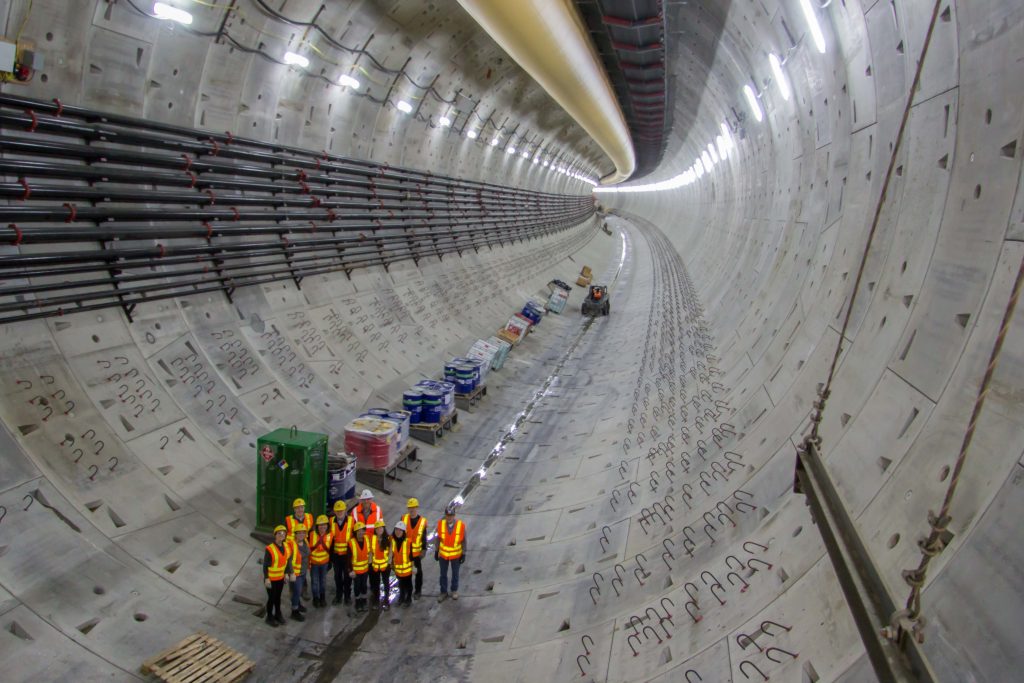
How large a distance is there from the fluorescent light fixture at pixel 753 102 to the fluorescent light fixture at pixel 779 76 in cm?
180

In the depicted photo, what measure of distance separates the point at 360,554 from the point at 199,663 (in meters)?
1.83

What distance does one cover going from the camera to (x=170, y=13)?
812 cm

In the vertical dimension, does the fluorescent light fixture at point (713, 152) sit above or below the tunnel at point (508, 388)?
above

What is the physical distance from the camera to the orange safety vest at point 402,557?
7281mm

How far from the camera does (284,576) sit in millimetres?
6773

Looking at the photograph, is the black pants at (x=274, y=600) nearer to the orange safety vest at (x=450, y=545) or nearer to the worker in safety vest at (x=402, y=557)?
the worker in safety vest at (x=402, y=557)

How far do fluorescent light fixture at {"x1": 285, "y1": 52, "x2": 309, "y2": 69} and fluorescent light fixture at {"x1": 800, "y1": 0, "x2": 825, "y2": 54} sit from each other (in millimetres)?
7213

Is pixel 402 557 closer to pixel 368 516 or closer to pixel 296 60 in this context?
pixel 368 516

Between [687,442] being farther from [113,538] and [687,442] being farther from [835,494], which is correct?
[113,538]

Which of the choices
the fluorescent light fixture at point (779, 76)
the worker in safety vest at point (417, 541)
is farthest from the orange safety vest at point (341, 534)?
the fluorescent light fixture at point (779, 76)

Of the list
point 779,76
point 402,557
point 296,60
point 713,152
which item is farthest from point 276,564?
point 713,152

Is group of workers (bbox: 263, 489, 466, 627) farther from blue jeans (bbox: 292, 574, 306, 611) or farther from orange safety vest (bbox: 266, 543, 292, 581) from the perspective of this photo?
orange safety vest (bbox: 266, 543, 292, 581)

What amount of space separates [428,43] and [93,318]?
8628mm

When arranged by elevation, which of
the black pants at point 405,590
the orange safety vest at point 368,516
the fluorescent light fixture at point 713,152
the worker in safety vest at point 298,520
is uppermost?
the fluorescent light fixture at point 713,152
